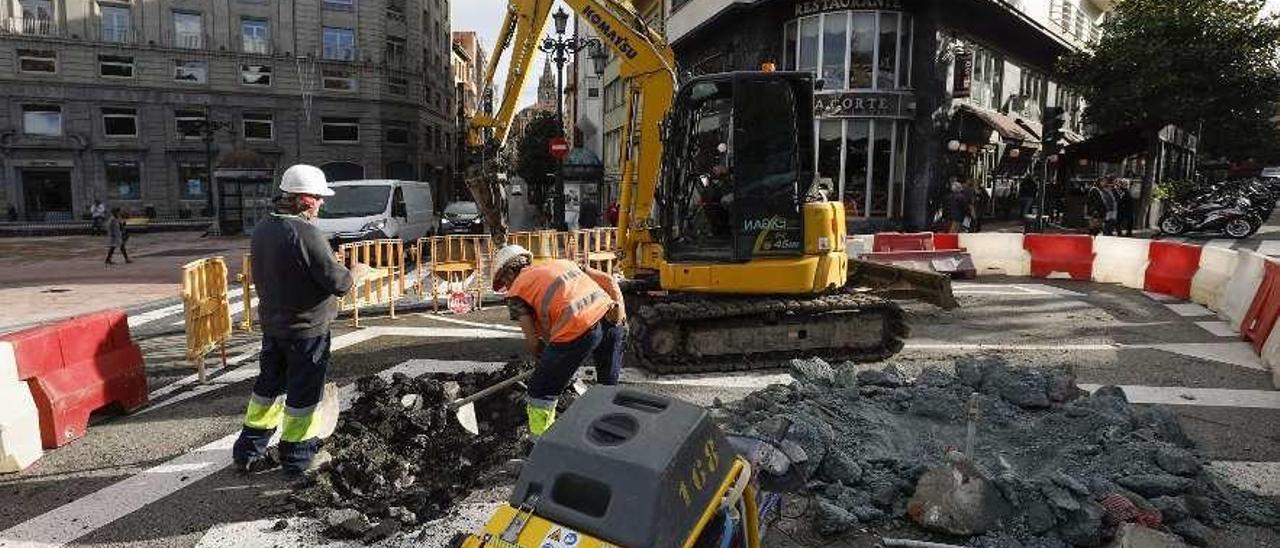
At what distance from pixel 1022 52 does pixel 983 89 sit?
12.3 ft

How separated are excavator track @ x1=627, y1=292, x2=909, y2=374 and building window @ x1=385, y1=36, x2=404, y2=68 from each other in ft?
129

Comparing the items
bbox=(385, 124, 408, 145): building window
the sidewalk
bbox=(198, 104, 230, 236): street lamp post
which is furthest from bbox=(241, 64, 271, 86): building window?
the sidewalk

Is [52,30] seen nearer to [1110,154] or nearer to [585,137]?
[585,137]

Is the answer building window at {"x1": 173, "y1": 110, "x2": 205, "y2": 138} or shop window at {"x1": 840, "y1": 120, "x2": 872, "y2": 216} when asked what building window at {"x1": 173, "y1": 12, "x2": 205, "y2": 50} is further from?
shop window at {"x1": 840, "y1": 120, "x2": 872, "y2": 216}

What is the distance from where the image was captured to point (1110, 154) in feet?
75.2

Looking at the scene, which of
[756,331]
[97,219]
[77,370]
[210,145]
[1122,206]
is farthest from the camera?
[210,145]

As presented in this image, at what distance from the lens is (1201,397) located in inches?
245

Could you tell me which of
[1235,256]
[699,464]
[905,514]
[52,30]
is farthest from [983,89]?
[52,30]

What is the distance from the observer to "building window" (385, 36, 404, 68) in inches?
1644

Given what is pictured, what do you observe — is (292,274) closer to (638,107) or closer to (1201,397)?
(638,107)

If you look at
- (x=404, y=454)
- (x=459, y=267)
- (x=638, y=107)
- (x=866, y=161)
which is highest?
(x=866, y=161)

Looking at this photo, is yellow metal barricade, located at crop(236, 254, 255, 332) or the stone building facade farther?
the stone building facade

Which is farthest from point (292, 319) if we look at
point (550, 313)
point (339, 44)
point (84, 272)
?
point (339, 44)

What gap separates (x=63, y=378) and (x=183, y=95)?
38648 millimetres
